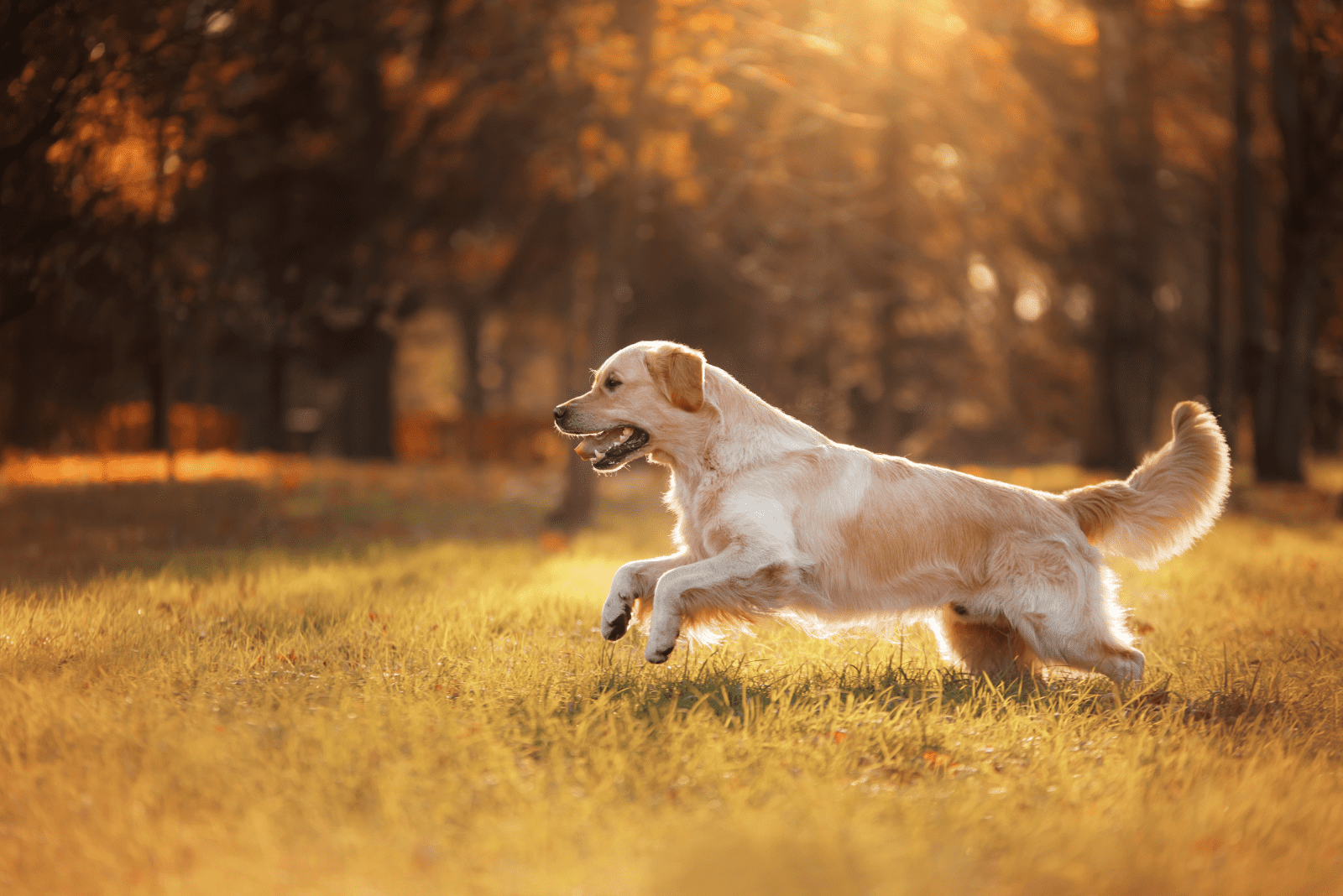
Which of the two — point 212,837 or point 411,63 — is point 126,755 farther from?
point 411,63

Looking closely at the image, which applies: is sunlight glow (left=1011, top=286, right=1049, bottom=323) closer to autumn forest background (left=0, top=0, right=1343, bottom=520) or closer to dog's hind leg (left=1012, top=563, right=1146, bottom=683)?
autumn forest background (left=0, top=0, right=1343, bottom=520)

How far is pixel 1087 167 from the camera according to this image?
18.4 m

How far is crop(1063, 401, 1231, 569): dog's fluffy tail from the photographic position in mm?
5031

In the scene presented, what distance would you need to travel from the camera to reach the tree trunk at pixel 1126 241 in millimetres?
17766

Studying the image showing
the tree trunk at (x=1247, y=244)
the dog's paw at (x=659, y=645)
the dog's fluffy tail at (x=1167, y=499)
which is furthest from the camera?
the tree trunk at (x=1247, y=244)

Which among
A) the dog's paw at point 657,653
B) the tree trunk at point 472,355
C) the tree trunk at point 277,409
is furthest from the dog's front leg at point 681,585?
the tree trunk at point 472,355

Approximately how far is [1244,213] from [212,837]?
17890mm

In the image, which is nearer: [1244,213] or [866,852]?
[866,852]

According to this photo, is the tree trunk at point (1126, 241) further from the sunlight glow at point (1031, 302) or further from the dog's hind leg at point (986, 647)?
the dog's hind leg at point (986, 647)

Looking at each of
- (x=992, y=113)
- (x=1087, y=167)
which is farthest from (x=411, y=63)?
(x=1087, y=167)

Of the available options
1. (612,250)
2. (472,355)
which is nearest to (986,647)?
(612,250)

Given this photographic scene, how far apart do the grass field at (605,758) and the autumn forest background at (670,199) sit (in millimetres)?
5380

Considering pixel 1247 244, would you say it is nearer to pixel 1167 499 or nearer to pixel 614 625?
pixel 1167 499

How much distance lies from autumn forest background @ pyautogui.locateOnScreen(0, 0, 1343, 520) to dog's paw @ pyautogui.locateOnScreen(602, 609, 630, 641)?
641cm
